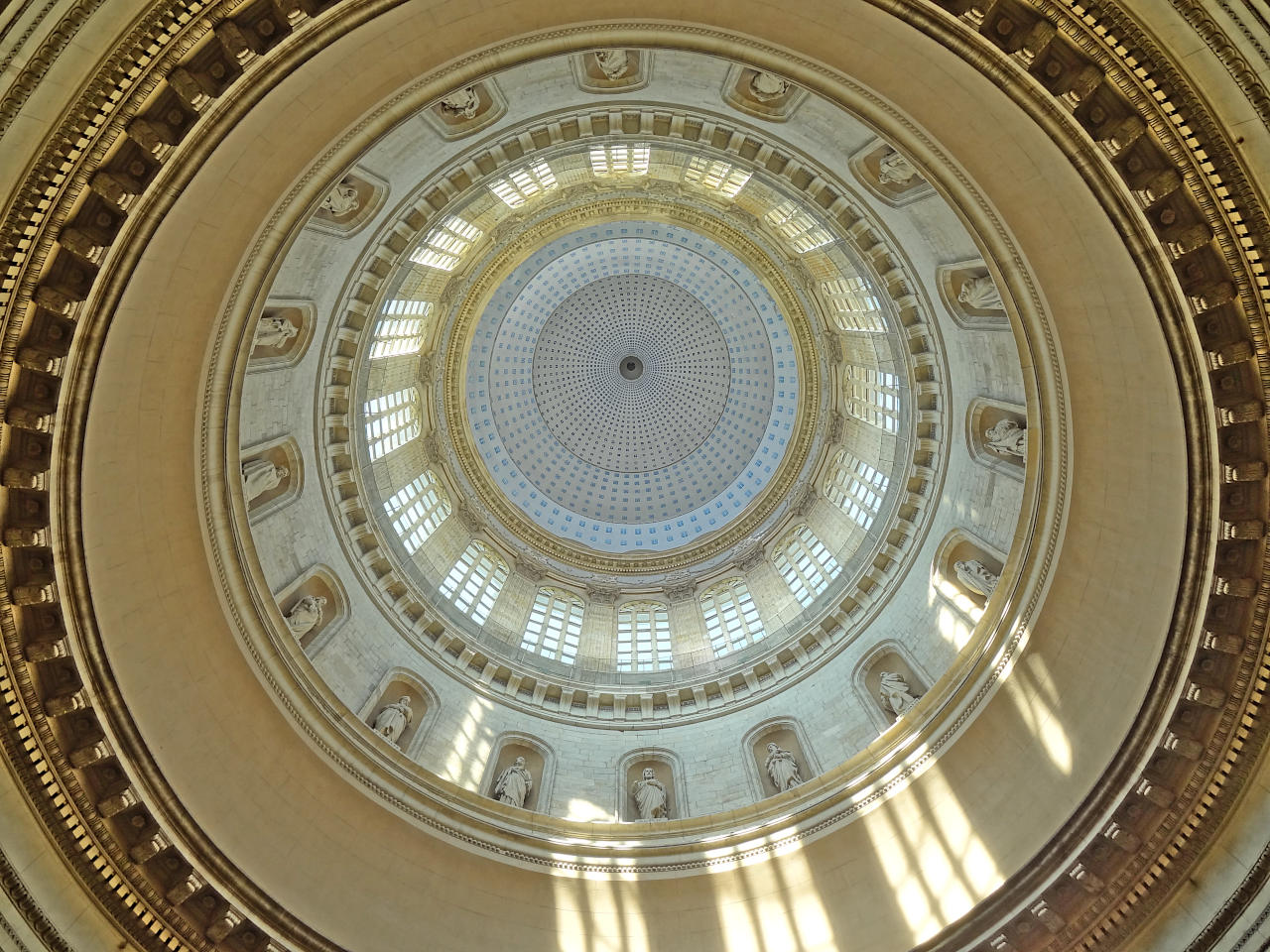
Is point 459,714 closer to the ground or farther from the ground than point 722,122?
closer to the ground

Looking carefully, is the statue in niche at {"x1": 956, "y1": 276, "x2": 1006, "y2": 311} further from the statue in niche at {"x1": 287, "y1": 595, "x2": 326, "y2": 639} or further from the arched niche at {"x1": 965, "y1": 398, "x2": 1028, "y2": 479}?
the statue in niche at {"x1": 287, "y1": 595, "x2": 326, "y2": 639}

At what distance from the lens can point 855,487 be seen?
2972 cm

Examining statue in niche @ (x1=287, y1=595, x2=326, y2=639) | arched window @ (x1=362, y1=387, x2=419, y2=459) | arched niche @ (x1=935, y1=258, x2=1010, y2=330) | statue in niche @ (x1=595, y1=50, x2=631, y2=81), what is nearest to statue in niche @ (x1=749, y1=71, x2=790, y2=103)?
→ statue in niche @ (x1=595, y1=50, x2=631, y2=81)

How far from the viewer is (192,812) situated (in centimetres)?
1515

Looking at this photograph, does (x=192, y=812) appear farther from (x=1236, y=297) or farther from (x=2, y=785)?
(x=1236, y=297)

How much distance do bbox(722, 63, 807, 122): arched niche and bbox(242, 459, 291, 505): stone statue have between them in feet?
48.2

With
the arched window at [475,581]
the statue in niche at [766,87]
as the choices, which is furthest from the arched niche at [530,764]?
the statue in niche at [766,87]

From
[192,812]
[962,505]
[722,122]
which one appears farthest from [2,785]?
[962,505]

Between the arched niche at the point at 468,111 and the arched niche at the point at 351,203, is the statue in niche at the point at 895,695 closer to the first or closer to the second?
the arched niche at the point at 468,111

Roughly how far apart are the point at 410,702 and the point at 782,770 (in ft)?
38.7

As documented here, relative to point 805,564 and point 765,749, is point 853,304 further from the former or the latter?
point 765,749

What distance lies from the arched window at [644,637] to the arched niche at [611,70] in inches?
807

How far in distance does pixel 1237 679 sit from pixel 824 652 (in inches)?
523

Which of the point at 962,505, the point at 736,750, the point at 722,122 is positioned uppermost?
the point at 722,122
